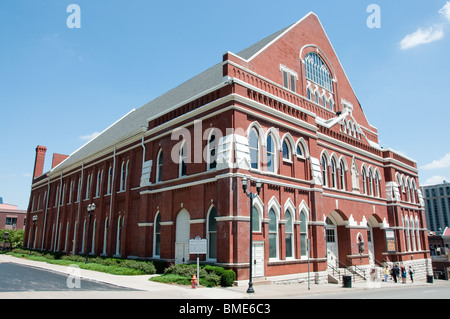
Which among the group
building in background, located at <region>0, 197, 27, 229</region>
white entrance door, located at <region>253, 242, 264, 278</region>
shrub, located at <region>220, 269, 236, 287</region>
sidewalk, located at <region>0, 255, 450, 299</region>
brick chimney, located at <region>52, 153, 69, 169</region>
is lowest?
sidewalk, located at <region>0, 255, 450, 299</region>

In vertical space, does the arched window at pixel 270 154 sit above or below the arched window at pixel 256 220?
above

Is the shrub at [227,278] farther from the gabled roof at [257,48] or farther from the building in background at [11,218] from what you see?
the building in background at [11,218]

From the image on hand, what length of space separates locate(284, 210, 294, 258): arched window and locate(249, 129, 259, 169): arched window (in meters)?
3.77

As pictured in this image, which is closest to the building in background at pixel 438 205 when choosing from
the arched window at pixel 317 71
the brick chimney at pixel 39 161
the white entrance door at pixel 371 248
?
the white entrance door at pixel 371 248

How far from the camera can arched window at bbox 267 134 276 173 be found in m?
21.0

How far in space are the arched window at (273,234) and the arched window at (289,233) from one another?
1.06 m

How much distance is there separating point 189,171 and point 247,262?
6845mm

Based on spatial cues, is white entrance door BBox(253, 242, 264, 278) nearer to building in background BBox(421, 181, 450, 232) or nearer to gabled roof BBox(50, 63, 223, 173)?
gabled roof BBox(50, 63, 223, 173)

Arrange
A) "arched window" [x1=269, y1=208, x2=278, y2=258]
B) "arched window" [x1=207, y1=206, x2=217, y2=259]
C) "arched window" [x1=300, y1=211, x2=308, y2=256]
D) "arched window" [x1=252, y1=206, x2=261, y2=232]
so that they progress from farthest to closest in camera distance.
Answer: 1. "arched window" [x1=300, y1=211, x2=308, y2=256]
2. "arched window" [x1=269, y1=208, x2=278, y2=258]
3. "arched window" [x1=207, y1=206, x2=217, y2=259]
4. "arched window" [x1=252, y1=206, x2=261, y2=232]

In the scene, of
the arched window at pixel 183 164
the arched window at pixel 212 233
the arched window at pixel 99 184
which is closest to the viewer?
the arched window at pixel 212 233

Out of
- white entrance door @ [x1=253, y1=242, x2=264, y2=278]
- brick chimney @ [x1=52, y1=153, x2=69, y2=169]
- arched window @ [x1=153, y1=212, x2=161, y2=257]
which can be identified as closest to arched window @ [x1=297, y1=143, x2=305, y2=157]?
white entrance door @ [x1=253, y1=242, x2=264, y2=278]

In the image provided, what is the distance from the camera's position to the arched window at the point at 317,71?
28.7 meters

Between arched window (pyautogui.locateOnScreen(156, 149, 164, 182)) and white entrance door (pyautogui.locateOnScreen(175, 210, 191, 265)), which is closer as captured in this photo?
white entrance door (pyautogui.locateOnScreen(175, 210, 191, 265))

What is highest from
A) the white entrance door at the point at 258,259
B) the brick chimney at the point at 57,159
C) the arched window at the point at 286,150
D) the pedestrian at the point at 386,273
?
the brick chimney at the point at 57,159
